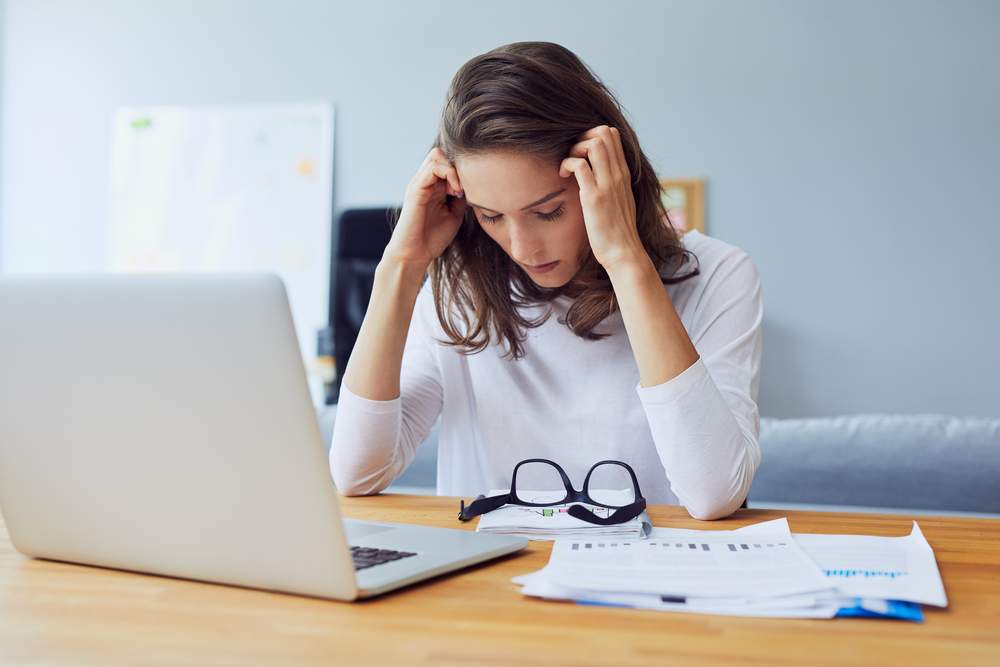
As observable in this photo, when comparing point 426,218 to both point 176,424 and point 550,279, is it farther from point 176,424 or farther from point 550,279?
point 176,424

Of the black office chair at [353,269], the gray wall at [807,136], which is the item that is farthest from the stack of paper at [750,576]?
the black office chair at [353,269]

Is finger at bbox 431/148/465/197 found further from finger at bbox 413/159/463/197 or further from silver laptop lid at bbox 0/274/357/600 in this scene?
silver laptop lid at bbox 0/274/357/600

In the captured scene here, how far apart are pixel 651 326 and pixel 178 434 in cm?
55

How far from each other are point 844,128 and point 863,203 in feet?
0.91

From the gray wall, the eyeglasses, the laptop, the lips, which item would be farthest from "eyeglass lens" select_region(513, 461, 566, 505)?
the gray wall

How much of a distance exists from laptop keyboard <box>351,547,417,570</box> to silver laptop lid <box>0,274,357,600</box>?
7cm

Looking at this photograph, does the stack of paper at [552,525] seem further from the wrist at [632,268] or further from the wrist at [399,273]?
the wrist at [399,273]

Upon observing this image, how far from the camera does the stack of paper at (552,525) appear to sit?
75 cm

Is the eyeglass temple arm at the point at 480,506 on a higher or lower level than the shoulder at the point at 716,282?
lower

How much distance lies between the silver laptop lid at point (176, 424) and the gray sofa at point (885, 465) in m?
1.36

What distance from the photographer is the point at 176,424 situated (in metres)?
0.53

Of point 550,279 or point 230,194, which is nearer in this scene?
point 550,279

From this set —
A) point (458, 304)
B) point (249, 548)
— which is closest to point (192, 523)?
point (249, 548)

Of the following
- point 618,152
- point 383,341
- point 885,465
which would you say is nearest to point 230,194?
point 383,341
